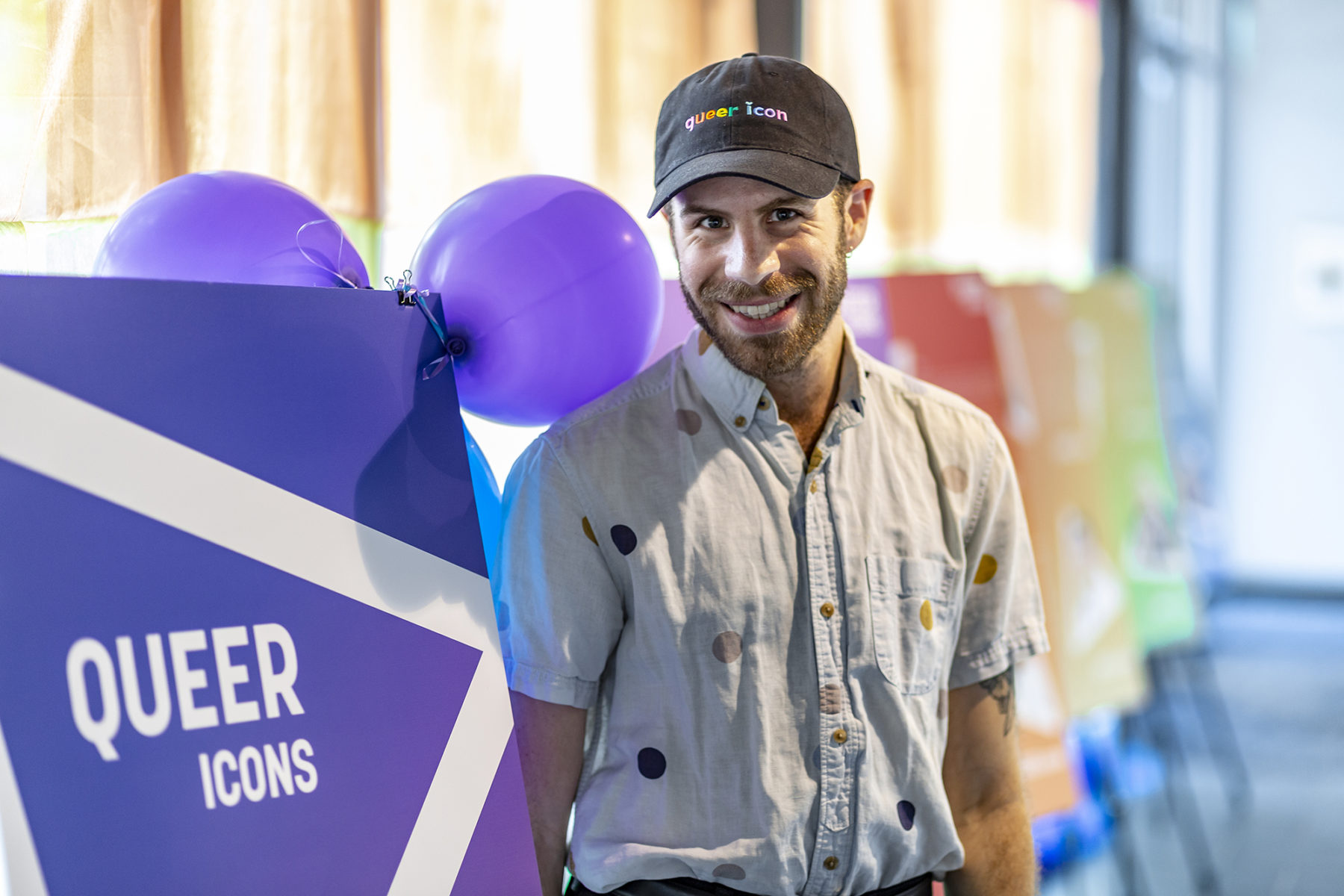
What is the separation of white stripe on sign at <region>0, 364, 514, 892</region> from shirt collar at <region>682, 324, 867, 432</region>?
0.37m

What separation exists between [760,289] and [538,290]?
0.23 m

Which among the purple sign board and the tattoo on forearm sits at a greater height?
the purple sign board

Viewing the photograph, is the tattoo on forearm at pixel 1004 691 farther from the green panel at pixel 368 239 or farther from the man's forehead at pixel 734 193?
the green panel at pixel 368 239

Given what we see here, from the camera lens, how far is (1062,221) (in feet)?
17.5

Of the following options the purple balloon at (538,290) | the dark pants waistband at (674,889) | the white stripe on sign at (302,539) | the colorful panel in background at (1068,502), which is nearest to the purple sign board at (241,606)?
the white stripe on sign at (302,539)

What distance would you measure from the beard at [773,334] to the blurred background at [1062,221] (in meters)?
0.50

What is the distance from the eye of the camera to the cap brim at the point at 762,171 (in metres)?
1.13

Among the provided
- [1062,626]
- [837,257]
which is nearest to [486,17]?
[837,257]

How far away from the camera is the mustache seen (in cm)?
118

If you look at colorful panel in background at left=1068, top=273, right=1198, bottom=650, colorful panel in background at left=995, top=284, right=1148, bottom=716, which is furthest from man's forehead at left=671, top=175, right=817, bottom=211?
colorful panel in background at left=1068, top=273, right=1198, bottom=650

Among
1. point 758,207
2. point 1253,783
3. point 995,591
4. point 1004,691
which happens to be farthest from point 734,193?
point 1253,783

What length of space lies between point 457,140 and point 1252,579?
6.31m

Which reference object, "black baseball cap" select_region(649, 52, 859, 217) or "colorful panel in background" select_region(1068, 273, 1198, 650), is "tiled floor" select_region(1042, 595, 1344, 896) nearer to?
"colorful panel in background" select_region(1068, 273, 1198, 650)

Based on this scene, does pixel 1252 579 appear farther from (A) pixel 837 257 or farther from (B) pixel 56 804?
(B) pixel 56 804
